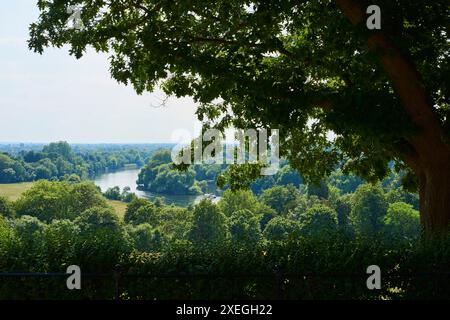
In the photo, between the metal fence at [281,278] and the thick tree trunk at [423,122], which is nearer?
the metal fence at [281,278]

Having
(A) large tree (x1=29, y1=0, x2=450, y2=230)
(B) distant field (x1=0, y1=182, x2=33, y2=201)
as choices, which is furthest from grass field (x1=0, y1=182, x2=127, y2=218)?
(A) large tree (x1=29, y1=0, x2=450, y2=230)

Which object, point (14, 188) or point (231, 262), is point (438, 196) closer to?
point (231, 262)

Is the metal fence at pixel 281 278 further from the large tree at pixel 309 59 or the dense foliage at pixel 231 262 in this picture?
the large tree at pixel 309 59

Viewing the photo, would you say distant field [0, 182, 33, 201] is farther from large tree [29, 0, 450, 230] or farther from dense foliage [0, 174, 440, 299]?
dense foliage [0, 174, 440, 299]

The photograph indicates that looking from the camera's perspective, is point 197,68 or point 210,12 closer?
point 197,68

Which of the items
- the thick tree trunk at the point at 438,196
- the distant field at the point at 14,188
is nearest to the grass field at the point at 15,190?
the distant field at the point at 14,188

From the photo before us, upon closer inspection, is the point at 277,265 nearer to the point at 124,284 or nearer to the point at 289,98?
the point at 124,284
